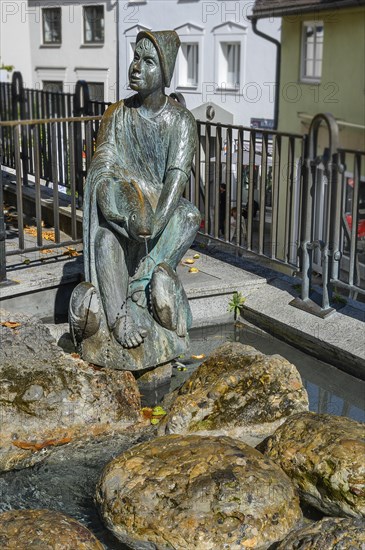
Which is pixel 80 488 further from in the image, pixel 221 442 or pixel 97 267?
pixel 97 267

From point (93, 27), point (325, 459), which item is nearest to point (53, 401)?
point (325, 459)

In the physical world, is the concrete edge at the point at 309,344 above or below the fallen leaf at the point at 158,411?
above

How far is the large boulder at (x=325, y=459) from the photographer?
383 cm

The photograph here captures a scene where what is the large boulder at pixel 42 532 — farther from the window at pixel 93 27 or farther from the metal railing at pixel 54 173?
the window at pixel 93 27

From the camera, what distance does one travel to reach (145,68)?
522 centimetres

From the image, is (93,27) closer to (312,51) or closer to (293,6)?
(312,51)

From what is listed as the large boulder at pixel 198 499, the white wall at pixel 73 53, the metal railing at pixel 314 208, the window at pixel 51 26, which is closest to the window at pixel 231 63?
the white wall at pixel 73 53

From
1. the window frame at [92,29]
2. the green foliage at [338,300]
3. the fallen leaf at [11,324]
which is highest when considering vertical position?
the window frame at [92,29]

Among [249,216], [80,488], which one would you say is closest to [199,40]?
[249,216]

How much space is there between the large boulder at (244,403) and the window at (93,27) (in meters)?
20.3

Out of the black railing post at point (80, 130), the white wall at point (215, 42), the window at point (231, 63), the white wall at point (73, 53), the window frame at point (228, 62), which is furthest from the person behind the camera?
the white wall at point (73, 53)

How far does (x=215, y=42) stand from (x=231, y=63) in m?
0.73

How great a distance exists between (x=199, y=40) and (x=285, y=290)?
18.4m

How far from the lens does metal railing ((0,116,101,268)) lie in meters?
6.85
